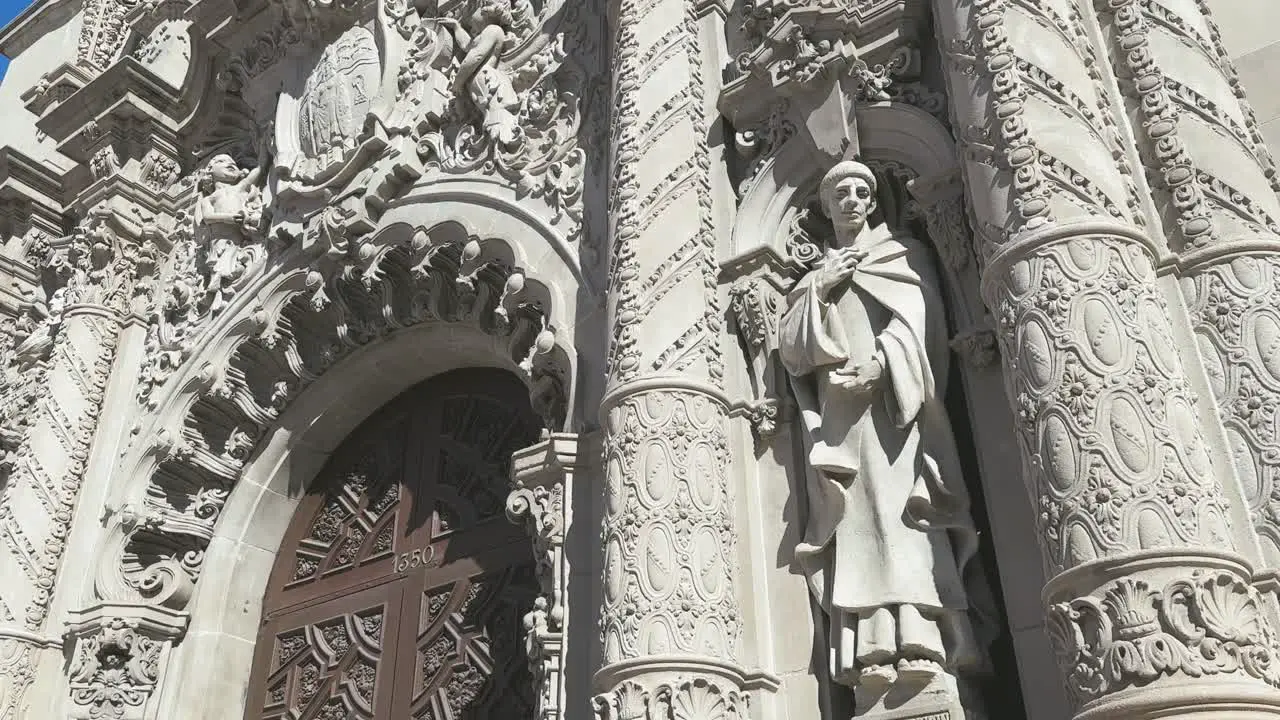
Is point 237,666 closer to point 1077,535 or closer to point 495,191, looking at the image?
point 495,191

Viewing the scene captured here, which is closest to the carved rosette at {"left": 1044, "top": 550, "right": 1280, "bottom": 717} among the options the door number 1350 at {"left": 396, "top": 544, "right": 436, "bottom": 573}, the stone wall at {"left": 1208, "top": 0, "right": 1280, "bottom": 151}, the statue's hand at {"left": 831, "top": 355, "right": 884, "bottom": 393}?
the statue's hand at {"left": 831, "top": 355, "right": 884, "bottom": 393}

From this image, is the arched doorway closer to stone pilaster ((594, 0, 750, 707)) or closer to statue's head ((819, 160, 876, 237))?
stone pilaster ((594, 0, 750, 707))

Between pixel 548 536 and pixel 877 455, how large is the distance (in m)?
1.75

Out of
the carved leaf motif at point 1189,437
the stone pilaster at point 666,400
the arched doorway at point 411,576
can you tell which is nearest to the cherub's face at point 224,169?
the arched doorway at point 411,576

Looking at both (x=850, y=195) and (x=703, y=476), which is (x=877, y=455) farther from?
(x=850, y=195)

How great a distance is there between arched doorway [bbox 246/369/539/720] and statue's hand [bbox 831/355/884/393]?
8.83ft

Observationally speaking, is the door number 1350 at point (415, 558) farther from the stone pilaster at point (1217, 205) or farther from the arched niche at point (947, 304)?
the stone pilaster at point (1217, 205)

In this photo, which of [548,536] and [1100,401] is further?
[548,536]

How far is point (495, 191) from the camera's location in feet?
21.8

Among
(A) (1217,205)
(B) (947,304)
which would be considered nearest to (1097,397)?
(A) (1217,205)

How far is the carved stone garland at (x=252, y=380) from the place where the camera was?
23.6 ft

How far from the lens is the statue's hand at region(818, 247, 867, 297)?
179 inches

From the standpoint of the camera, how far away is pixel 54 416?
8500 millimetres

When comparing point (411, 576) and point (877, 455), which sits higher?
point (411, 576)
